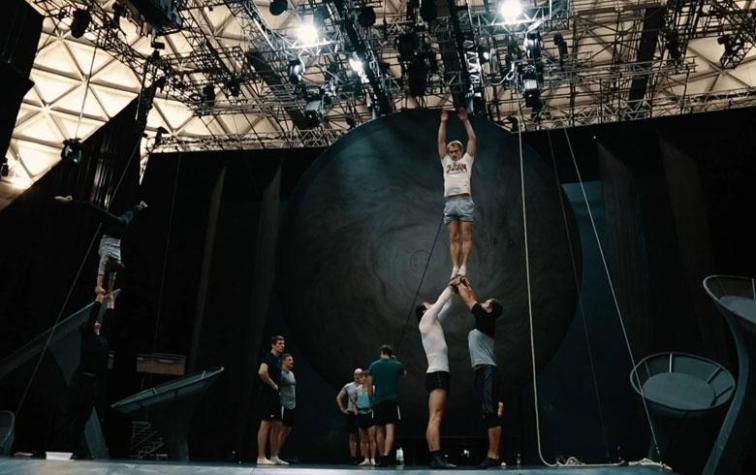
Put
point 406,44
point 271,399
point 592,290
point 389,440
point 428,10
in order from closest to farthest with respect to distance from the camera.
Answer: point 389,440 → point 271,399 → point 428,10 → point 406,44 → point 592,290

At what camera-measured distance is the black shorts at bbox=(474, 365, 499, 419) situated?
18.2 feet

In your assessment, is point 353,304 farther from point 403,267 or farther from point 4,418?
point 4,418

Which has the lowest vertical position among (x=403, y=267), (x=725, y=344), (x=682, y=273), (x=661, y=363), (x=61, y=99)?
(x=661, y=363)

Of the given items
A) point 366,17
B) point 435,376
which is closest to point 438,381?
point 435,376

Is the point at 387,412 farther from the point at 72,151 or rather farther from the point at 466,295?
the point at 72,151

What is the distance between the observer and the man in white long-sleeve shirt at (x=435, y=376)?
537cm

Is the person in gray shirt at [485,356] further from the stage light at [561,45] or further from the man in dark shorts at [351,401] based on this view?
the stage light at [561,45]

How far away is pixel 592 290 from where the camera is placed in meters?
12.5

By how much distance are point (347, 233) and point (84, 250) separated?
29.3 feet

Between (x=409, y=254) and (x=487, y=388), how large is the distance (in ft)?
11.5

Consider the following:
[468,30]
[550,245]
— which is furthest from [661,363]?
[468,30]

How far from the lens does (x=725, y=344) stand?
Result: 10.5 meters

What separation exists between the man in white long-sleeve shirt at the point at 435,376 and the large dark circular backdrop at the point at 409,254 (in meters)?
2.85

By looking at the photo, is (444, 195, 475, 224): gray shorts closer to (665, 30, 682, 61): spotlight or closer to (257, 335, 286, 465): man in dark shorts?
(257, 335, 286, 465): man in dark shorts
